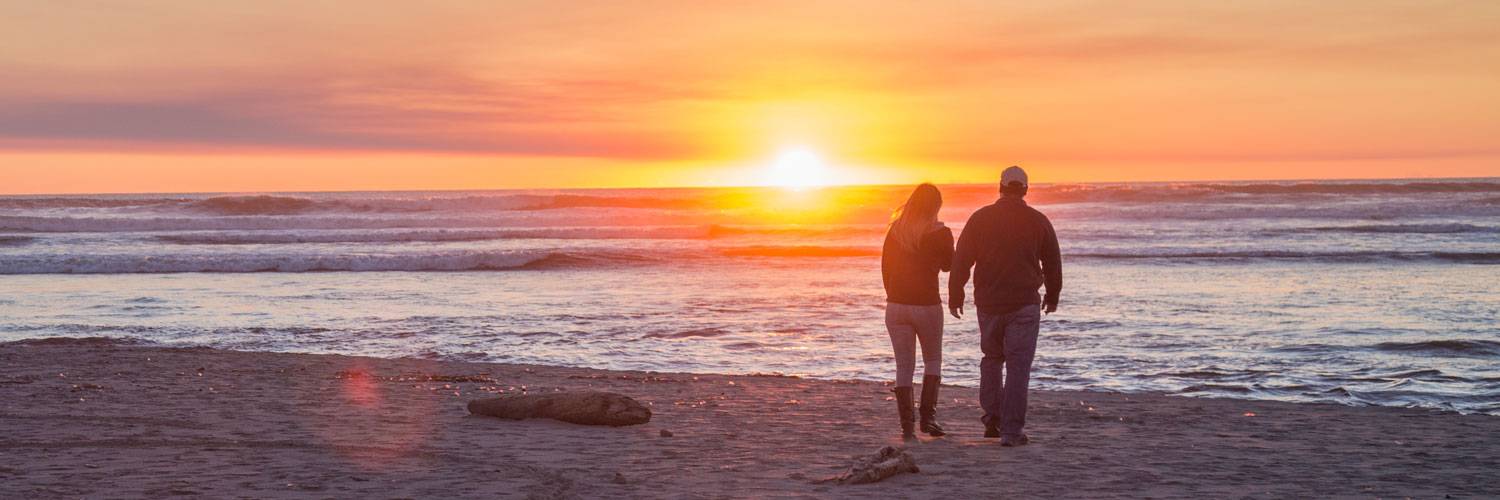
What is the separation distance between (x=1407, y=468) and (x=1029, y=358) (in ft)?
6.07

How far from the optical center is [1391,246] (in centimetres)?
2866

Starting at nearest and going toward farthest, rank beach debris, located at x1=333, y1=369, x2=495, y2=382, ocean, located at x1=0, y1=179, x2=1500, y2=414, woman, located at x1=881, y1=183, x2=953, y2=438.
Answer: woman, located at x1=881, y1=183, x2=953, y2=438
beach debris, located at x1=333, y1=369, x2=495, y2=382
ocean, located at x1=0, y1=179, x2=1500, y2=414

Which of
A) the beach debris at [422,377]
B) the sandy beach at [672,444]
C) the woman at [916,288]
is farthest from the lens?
the beach debris at [422,377]

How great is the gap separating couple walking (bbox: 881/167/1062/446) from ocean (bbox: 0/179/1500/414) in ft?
9.52

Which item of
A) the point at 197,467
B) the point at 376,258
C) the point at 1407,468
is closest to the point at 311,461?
the point at 197,467

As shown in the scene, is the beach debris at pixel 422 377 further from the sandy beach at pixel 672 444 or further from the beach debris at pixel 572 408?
the beach debris at pixel 572 408

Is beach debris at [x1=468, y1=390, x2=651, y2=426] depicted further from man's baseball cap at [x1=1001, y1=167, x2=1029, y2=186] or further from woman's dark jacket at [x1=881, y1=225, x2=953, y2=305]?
man's baseball cap at [x1=1001, y1=167, x2=1029, y2=186]

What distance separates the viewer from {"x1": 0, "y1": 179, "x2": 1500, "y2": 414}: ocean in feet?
34.2

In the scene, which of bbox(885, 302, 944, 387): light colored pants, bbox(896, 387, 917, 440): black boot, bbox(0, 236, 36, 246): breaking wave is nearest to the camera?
bbox(885, 302, 944, 387): light colored pants

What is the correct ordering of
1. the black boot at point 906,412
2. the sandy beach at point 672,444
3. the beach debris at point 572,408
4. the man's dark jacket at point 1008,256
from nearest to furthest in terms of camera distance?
the sandy beach at point 672,444 < the man's dark jacket at point 1008,256 < the black boot at point 906,412 < the beach debris at point 572,408

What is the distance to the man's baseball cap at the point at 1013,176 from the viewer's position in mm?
6535

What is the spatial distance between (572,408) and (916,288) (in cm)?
212

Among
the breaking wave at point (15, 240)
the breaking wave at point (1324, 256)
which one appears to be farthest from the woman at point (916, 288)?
the breaking wave at point (15, 240)

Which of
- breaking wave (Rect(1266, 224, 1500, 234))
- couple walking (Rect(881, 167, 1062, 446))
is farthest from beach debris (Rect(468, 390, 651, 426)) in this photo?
breaking wave (Rect(1266, 224, 1500, 234))
